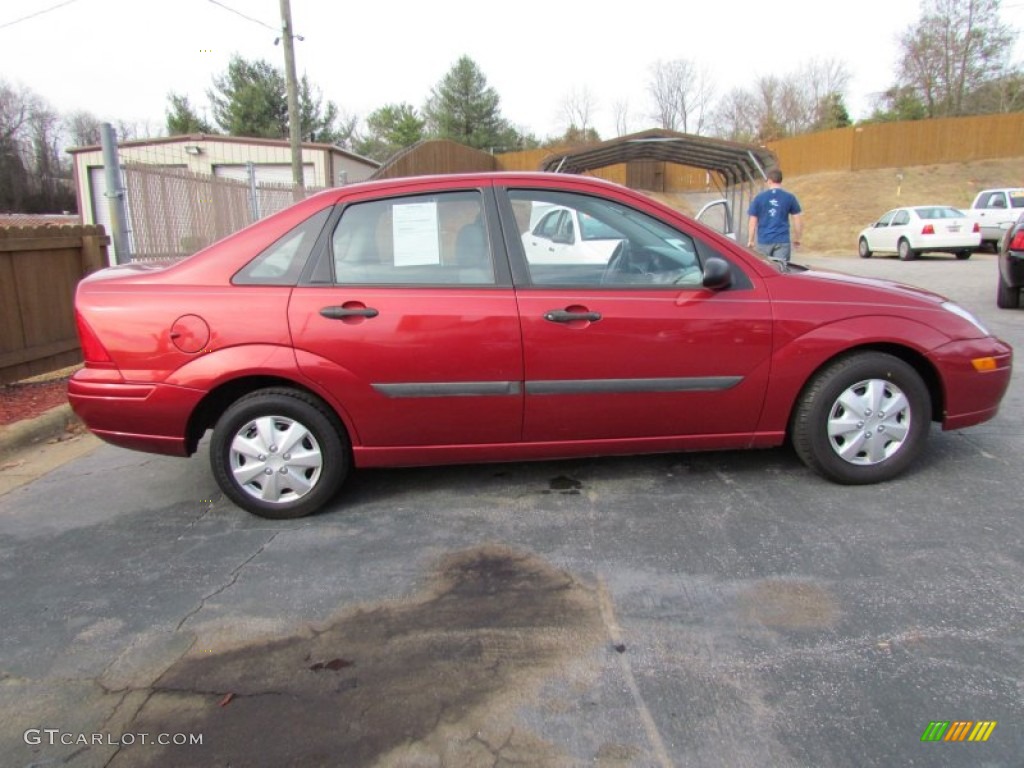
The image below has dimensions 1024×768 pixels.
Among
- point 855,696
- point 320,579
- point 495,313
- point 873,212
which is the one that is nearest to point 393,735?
point 320,579

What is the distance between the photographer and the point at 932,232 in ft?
59.3

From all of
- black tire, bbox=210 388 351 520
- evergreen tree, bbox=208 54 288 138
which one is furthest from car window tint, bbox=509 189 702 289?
evergreen tree, bbox=208 54 288 138

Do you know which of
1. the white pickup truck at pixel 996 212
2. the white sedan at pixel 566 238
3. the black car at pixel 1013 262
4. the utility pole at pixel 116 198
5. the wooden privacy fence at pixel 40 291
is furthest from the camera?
the white pickup truck at pixel 996 212

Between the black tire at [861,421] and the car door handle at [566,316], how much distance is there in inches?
48.4

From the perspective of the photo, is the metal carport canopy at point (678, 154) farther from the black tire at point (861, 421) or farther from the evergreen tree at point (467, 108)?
the evergreen tree at point (467, 108)

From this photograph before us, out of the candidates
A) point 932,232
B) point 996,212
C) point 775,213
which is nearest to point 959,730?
point 775,213

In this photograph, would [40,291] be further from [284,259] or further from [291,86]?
[291,86]

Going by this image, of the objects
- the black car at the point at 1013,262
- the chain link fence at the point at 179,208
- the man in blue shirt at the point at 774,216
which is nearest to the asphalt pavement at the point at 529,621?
the chain link fence at the point at 179,208

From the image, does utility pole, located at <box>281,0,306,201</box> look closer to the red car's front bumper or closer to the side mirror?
the side mirror

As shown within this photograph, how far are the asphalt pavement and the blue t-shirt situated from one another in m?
4.73

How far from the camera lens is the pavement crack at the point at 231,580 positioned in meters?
2.70

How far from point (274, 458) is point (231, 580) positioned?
0.65 meters

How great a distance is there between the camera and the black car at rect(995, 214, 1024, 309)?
27.4 feet

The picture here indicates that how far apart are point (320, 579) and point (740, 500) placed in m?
2.09
